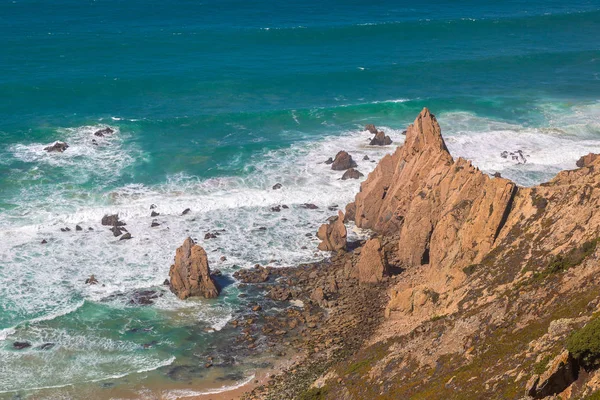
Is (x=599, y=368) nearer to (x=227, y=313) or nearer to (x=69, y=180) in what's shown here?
(x=227, y=313)

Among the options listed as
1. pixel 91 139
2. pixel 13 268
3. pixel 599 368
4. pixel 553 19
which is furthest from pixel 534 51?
pixel 599 368

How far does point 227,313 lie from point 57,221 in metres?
24.6

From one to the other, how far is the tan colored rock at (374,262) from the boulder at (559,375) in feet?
101

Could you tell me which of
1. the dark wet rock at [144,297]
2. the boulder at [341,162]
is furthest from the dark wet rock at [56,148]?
the dark wet rock at [144,297]

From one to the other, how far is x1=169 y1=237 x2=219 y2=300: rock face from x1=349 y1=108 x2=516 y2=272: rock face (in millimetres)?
15316

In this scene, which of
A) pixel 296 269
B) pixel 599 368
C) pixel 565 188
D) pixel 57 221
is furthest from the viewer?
pixel 57 221

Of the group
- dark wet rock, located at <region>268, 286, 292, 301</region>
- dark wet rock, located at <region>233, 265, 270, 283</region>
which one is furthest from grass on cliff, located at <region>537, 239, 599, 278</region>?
dark wet rock, located at <region>233, 265, 270, 283</region>

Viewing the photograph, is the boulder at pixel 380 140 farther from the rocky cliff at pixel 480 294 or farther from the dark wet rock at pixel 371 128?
the rocky cliff at pixel 480 294

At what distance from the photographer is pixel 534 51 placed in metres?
143

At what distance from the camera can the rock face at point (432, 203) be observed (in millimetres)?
57375

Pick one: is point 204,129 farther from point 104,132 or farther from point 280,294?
point 280,294

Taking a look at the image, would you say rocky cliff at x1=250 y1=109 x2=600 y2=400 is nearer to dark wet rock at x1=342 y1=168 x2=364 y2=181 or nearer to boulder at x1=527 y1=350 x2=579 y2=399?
boulder at x1=527 y1=350 x2=579 y2=399

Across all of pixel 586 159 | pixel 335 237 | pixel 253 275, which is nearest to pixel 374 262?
pixel 335 237

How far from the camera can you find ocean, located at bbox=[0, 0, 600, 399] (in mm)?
62500
